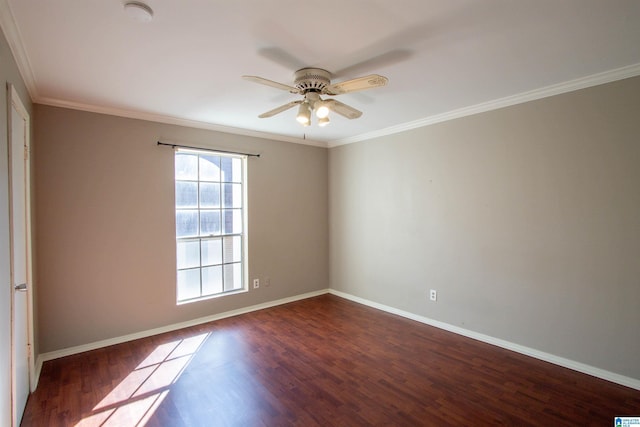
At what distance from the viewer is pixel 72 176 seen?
3.03m

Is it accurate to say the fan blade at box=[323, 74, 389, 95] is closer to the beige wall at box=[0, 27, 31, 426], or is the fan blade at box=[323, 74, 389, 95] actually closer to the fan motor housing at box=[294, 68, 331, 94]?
the fan motor housing at box=[294, 68, 331, 94]

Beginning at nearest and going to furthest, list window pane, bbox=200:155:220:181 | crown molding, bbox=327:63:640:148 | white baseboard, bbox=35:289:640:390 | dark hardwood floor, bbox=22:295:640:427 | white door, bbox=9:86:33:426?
white door, bbox=9:86:33:426
dark hardwood floor, bbox=22:295:640:427
crown molding, bbox=327:63:640:148
white baseboard, bbox=35:289:640:390
window pane, bbox=200:155:220:181

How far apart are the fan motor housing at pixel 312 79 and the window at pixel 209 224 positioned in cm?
202

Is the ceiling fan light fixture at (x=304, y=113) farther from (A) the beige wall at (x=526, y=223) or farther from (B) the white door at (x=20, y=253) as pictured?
(A) the beige wall at (x=526, y=223)

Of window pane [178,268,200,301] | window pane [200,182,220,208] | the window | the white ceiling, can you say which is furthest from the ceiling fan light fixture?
window pane [178,268,200,301]

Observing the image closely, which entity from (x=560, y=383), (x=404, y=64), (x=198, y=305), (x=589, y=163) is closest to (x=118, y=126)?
(x=198, y=305)

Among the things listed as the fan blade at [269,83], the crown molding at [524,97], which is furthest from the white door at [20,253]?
the crown molding at [524,97]

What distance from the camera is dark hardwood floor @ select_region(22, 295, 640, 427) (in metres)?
2.14

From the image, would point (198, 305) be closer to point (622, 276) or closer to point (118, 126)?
point (118, 126)

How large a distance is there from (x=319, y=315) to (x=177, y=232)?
205 cm

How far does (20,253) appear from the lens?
86.4 inches

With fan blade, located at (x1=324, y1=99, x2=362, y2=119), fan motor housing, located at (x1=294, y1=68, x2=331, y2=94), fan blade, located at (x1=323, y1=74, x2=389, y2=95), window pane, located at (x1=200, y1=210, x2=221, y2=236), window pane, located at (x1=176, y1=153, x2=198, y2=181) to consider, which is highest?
fan motor housing, located at (x1=294, y1=68, x2=331, y2=94)

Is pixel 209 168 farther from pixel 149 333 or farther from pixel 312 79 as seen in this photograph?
pixel 312 79

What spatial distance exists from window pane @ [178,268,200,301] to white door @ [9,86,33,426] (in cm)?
146
